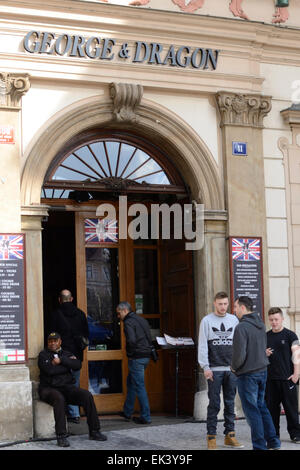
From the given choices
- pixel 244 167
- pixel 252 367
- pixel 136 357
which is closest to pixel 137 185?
pixel 244 167

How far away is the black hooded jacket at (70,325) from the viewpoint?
10992 millimetres

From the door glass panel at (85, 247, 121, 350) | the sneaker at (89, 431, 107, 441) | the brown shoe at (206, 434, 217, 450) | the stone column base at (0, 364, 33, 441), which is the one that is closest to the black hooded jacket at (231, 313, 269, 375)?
the brown shoe at (206, 434, 217, 450)

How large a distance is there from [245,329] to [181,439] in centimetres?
196

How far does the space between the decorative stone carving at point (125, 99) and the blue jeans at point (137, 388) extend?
320cm

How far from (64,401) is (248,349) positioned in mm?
2447

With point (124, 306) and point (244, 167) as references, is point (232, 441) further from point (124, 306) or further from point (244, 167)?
point (244, 167)

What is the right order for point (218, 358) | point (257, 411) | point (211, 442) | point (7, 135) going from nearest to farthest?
point (257, 411) < point (211, 442) < point (218, 358) < point (7, 135)

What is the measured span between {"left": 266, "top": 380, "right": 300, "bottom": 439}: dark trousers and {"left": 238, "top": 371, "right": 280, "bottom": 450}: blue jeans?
0.64 m

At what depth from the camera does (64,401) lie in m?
9.64

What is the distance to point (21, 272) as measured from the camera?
33.3ft

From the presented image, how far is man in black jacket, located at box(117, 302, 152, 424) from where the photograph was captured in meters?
11.0

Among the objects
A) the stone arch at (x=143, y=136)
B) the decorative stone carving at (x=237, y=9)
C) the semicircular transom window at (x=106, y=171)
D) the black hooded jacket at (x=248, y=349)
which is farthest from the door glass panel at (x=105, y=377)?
the decorative stone carving at (x=237, y=9)
